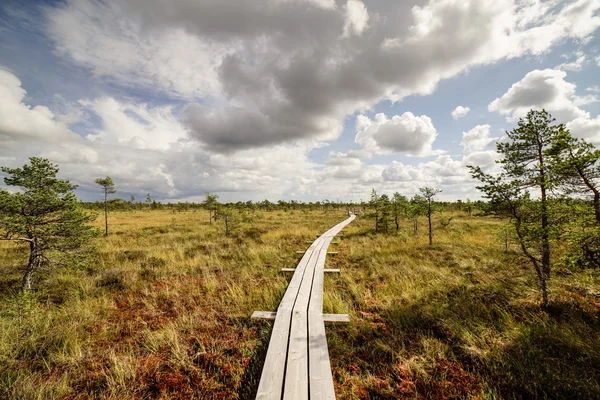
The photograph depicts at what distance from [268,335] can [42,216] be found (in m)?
6.76

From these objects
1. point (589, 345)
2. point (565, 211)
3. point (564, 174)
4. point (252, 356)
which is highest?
point (564, 174)

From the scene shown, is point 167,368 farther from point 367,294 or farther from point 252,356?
point 367,294

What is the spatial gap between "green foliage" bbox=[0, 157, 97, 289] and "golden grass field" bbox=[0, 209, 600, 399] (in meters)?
1.23

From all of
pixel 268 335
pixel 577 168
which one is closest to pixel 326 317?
pixel 268 335

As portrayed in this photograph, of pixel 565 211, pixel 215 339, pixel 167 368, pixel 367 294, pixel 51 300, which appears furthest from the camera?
pixel 367 294

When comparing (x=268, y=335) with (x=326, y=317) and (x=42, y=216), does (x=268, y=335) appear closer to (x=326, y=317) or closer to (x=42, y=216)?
(x=326, y=317)

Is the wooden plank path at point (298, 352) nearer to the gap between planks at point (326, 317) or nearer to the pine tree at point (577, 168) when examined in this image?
the gap between planks at point (326, 317)

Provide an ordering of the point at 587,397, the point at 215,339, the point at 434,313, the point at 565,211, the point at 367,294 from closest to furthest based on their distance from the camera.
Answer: the point at 587,397 < the point at 215,339 < the point at 565,211 < the point at 434,313 < the point at 367,294

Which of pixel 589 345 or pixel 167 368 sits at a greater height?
pixel 589 345

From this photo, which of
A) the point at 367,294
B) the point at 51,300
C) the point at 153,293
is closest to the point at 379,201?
the point at 367,294

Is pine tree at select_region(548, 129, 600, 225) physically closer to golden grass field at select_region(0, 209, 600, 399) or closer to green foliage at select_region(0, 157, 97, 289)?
golden grass field at select_region(0, 209, 600, 399)

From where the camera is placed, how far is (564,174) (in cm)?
466

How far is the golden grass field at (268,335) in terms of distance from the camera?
3357mm

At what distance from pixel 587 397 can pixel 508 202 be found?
12.5ft
